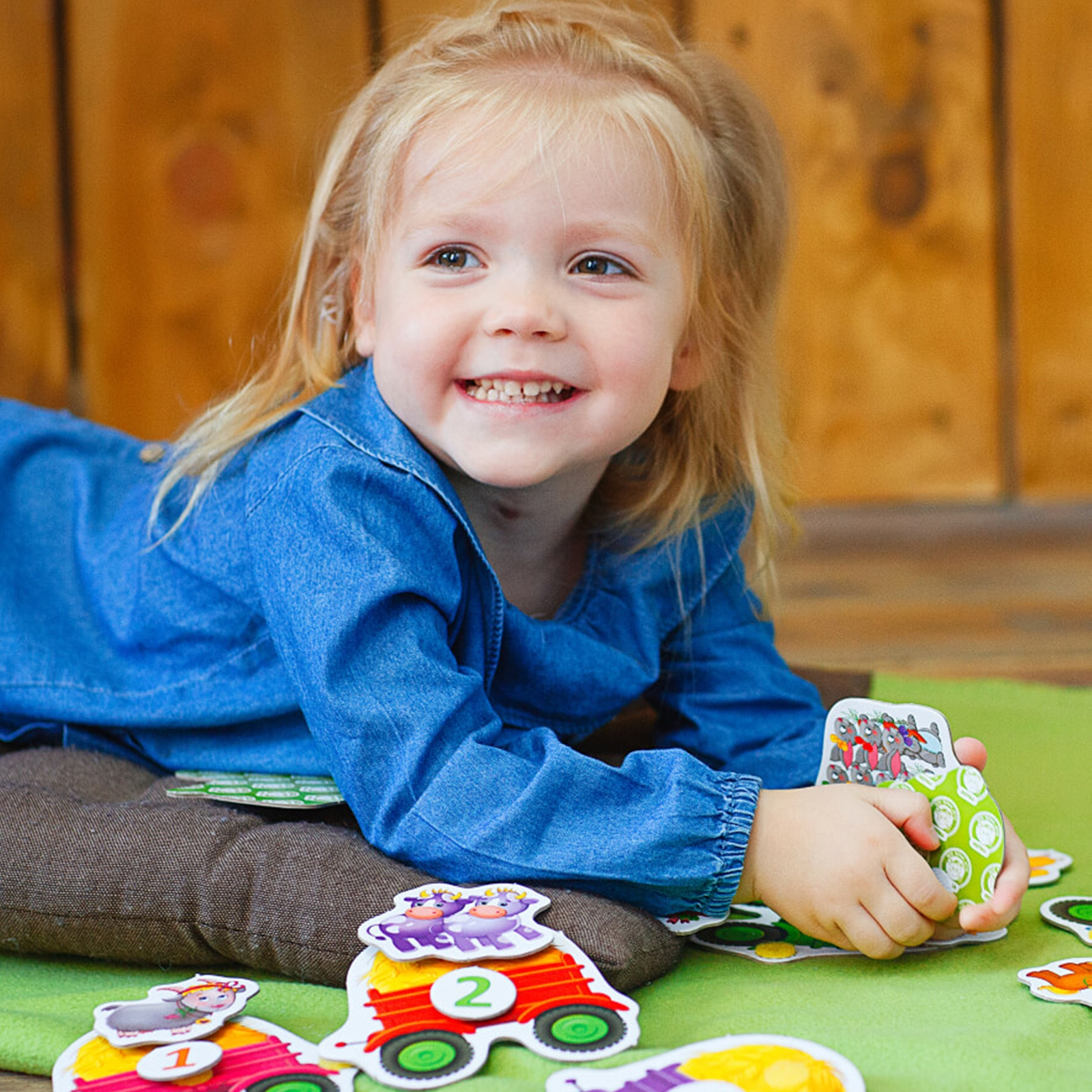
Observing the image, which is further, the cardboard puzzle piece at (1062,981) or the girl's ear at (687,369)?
the girl's ear at (687,369)

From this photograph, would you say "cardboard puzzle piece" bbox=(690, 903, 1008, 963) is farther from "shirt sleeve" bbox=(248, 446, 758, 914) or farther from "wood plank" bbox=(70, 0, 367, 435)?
"wood plank" bbox=(70, 0, 367, 435)

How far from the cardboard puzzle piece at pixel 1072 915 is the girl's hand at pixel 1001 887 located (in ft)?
0.21

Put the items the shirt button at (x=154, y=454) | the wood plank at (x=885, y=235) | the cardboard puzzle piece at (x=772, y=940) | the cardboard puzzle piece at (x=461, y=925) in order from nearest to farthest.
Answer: the cardboard puzzle piece at (x=461, y=925) → the cardboard puzzle piece at (x=772, y=940) → the shirt button at (x=154, y=454) → the wood plank at (x=885, y=235)

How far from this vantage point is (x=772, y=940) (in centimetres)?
98

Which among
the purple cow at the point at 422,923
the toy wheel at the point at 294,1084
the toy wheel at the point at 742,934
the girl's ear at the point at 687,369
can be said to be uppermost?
the girl's ear at the point at 687,369

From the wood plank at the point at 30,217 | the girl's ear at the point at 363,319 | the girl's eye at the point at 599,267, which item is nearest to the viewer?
the girl's eye at the point at 599,267

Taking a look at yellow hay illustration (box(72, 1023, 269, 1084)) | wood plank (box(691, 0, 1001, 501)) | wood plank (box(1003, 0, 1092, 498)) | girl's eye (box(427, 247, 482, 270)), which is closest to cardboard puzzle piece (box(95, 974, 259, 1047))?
yellow hay illustration (box(72, 1023, 269, 1084))

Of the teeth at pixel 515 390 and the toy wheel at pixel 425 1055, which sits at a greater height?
the teeth at pixel 515 390

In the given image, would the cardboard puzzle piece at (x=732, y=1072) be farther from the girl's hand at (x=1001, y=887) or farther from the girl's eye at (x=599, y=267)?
the girl's eye at (x=599, y=267)

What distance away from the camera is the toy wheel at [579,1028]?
0.79 m

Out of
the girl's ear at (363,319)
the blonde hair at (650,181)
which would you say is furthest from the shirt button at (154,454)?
the girl's ear at (363,319)

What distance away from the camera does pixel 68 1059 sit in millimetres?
791

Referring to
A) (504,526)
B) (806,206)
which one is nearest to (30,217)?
(806,206)

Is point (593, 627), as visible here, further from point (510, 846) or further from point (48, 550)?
point (48, 550)
